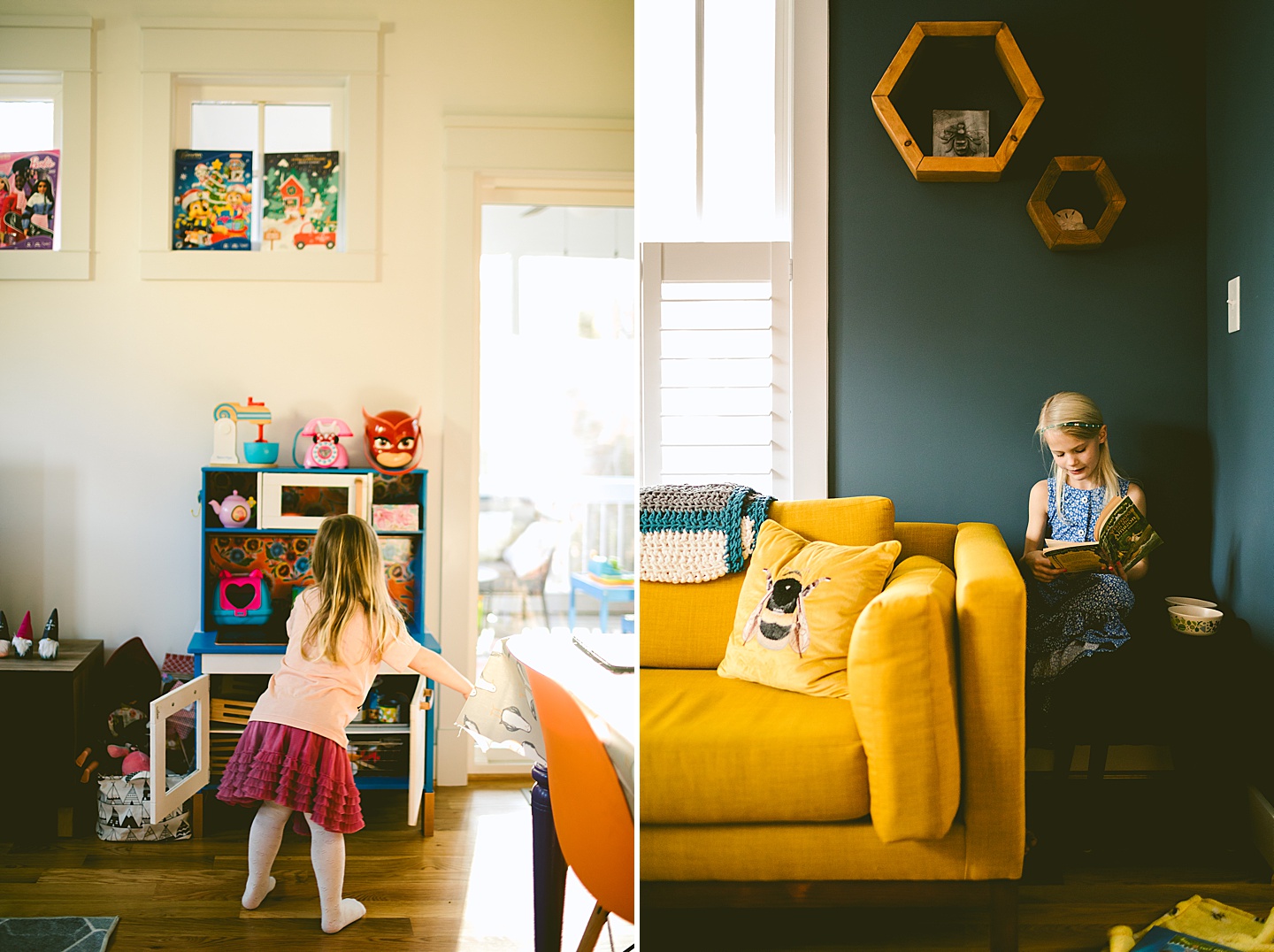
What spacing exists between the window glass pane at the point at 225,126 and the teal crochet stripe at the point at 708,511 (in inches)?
43.2

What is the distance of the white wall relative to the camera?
1.33m

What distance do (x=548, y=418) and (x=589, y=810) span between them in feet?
4.11

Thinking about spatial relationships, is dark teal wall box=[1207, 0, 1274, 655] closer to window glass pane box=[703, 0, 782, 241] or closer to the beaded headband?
the beaded headband

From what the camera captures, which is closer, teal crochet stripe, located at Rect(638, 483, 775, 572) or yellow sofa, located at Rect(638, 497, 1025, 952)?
yellow sofa, located at Rect(638, 497, 1025, 952)

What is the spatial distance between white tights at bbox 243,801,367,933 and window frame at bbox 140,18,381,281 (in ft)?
3.11

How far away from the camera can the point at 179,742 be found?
4.32 feet

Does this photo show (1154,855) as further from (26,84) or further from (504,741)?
(26,84)

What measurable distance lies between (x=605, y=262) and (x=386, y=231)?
49cm

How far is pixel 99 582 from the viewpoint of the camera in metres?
1.46

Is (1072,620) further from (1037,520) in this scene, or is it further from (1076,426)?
(1076,426)

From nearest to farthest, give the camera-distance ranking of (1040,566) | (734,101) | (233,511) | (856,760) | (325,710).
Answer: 1. (734,101)
2. (856,760)
3. (325,710)
4. (1040,566)
5. (233,511)

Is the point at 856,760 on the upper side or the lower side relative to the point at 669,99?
lower

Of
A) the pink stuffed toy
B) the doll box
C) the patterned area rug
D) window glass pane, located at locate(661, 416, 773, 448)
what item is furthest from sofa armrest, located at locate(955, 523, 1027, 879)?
the pink stuffed toy

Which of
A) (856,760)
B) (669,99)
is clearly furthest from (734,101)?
(856,760)
